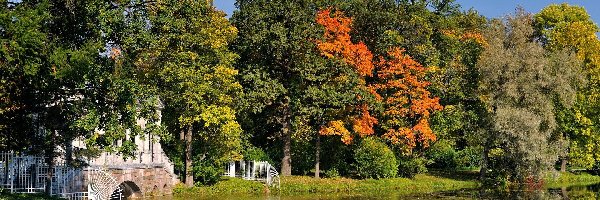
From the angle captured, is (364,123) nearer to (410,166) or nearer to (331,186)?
(331,186)

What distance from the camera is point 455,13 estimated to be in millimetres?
52000

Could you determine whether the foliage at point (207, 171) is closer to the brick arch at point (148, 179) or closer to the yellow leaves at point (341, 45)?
the brick arch at point (148, 179)

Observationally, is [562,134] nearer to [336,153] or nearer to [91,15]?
[336,153]

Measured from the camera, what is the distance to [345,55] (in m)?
39.3

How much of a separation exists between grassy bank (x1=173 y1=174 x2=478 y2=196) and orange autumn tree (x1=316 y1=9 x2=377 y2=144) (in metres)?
2.79

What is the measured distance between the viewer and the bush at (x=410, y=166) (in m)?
42.8

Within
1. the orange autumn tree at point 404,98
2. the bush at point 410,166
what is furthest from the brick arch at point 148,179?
the bush at point 410,166

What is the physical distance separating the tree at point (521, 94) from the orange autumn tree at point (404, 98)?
12.8 ft

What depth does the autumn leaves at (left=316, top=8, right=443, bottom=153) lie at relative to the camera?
3922 cm

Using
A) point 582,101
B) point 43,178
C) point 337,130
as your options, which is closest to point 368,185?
point 337,130

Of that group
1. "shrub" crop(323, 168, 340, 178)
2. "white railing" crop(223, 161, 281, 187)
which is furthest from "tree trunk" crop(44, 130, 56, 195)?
"shrub" crop(323, 168, 340, 178)

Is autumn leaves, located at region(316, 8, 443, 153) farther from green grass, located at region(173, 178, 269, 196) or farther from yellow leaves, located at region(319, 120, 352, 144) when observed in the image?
green grass, located at region(173, 178, 269, 196)

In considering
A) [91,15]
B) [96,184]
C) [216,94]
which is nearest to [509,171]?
[216,94]

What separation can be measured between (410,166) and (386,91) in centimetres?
526
